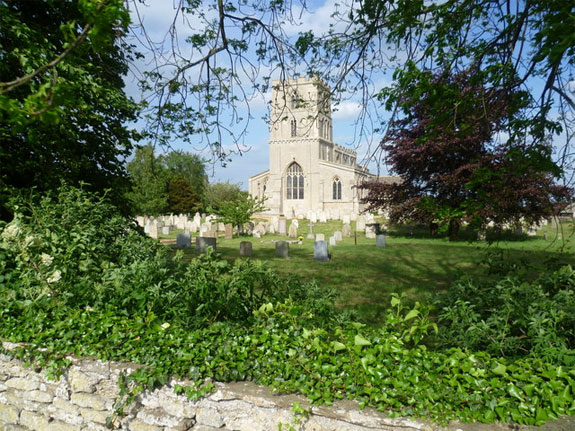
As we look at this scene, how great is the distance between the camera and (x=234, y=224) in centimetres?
2336

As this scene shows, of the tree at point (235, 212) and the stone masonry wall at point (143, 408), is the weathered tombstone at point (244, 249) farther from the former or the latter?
the stone masonry wall at point (143, 408)

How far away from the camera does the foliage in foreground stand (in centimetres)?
270

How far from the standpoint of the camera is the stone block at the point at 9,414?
12.9 feet

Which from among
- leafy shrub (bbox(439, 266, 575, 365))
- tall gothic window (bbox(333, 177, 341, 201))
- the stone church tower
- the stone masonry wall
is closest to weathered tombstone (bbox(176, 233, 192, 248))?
the stone masonry wall

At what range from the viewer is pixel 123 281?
14.4ft

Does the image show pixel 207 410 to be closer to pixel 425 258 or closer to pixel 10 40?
pixel 10 40

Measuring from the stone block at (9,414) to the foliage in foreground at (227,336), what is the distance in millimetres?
617

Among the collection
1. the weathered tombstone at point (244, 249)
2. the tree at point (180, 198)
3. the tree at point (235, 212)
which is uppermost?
the tree at point (180, 198)

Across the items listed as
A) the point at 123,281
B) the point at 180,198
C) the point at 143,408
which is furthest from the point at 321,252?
the point at 180,198

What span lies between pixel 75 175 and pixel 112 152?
96cm

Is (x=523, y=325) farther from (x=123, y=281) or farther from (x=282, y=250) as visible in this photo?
(x=282, y=250)

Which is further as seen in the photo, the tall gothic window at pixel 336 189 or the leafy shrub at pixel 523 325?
the tall gothic window at pixel 336 189

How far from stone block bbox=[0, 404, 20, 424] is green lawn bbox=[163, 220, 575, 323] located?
425 centimetres

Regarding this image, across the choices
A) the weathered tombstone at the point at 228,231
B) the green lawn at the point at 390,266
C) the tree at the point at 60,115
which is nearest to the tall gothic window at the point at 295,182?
the weathered tombstone at the point at 228,231
